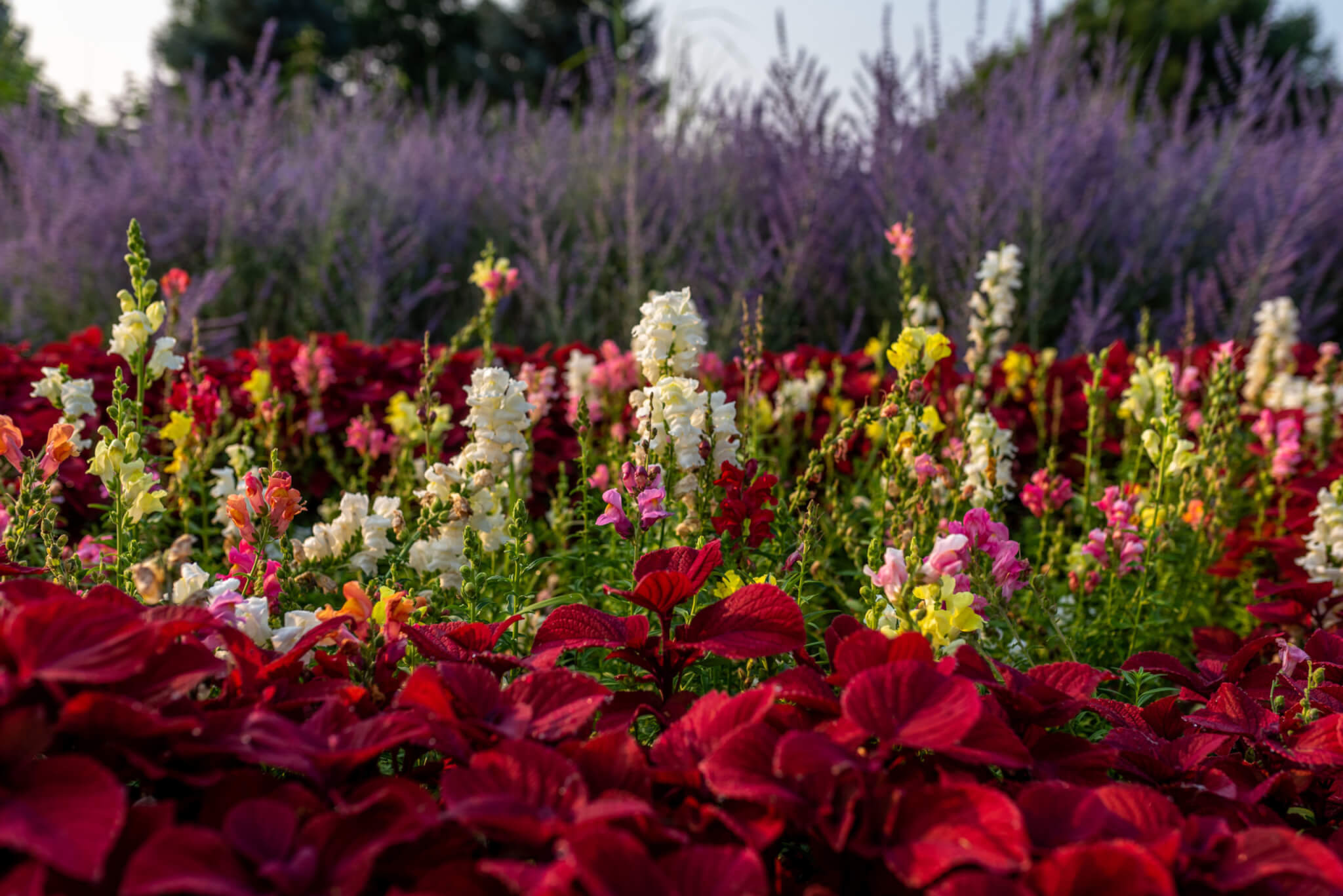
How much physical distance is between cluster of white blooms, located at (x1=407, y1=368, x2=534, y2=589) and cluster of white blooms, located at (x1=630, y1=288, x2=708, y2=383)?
Result: 0.25m

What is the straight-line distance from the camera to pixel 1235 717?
50.8 inches

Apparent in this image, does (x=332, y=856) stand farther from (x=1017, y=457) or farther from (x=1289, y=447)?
(x=1017, y=457)

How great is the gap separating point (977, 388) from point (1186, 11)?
31590 mm

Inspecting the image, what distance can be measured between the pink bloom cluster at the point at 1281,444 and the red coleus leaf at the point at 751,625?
2.51 metres

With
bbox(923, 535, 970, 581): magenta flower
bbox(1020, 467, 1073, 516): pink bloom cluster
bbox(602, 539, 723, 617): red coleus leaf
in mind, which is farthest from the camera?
bbox(1020, 467, 1073, 516): pink bloom cluster

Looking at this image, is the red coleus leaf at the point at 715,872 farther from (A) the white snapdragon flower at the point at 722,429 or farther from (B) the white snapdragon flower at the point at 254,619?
(A) the white snapdragon flower at the point at 722,429

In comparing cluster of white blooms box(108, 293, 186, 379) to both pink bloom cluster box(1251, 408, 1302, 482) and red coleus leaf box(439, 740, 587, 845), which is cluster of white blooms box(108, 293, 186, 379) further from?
pink bloom cluster box(1251, 408, 1302, 482)

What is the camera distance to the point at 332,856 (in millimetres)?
857

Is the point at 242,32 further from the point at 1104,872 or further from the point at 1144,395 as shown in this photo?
the point at 1104,872

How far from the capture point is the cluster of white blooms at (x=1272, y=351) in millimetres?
4332

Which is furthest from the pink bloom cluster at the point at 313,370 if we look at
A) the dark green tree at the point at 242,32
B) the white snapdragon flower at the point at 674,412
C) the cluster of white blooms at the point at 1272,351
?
the dark green tree at the point at 242,32

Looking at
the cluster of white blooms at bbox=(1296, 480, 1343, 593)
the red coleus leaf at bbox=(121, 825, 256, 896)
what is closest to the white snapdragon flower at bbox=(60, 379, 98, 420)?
the red coleus leaf at bbox=(121, 825, 256, 896)

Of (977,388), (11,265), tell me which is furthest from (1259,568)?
(11,265)

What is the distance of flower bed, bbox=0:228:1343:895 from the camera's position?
85 cm
